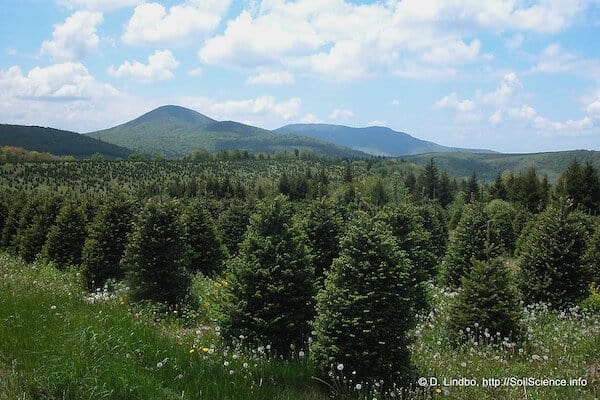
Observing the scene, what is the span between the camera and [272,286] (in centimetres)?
826

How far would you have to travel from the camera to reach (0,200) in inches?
1270

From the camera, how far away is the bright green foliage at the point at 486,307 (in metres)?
9.08

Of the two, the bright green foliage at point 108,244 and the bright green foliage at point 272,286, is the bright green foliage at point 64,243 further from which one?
the bright green foliage at point 272,286

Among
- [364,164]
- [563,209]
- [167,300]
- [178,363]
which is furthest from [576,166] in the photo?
[364,164]

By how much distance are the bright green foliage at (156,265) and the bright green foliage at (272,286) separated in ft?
12.6

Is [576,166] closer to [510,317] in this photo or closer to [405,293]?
[510,317]

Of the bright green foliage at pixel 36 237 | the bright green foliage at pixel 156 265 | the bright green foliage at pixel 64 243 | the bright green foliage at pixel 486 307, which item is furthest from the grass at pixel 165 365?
the bright green foliage at pixel 36 237

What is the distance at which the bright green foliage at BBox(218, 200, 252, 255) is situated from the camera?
27188mm

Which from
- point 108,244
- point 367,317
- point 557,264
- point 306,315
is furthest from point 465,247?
point 108,244

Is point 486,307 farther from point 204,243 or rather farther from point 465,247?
point 204,243

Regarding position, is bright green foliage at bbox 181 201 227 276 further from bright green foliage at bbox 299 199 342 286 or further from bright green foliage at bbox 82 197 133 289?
bright green foliage at bbox 299 199 342 286

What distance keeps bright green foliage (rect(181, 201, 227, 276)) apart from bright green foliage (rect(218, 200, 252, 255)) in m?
5.66

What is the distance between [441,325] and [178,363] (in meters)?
6.68

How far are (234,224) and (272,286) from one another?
784 inches
